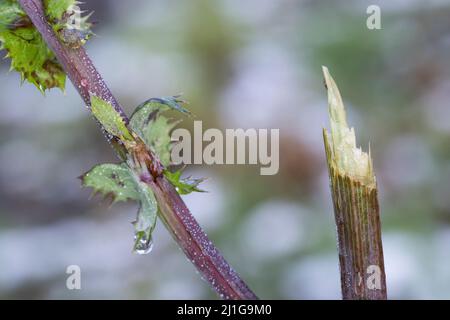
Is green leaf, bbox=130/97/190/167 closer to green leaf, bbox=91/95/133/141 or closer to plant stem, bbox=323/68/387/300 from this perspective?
green leaf, bbox=91/95/133/141

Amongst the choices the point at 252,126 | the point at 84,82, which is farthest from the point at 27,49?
the point at 252,126

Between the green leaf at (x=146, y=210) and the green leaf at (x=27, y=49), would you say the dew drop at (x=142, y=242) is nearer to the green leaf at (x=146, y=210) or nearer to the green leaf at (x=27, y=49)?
the green leaf at (x=146, y=210)

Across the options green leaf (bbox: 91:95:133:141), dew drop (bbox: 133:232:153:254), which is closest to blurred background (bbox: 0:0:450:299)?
dew drop (bbox: 133:232:153:254)

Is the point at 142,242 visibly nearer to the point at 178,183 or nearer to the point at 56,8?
the point at 178,183

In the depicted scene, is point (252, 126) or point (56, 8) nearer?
point (56, 8)

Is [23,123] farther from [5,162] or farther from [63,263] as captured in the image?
[63,263]
